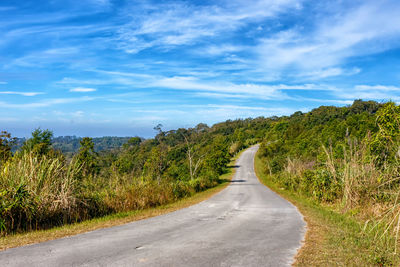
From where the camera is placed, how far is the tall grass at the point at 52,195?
837 centimetres

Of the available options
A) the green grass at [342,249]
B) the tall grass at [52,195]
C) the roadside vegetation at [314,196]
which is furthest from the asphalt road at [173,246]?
the tall grass at [52,195]

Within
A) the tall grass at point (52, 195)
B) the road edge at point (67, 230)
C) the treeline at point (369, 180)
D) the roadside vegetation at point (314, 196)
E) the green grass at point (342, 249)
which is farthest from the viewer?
the tall grass at point (52, 195)

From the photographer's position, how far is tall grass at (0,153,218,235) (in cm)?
837

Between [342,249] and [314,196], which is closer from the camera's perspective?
[342,249]

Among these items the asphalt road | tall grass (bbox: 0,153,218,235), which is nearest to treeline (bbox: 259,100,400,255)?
the asphalt road

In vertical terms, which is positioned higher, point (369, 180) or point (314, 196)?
point (369, 180)

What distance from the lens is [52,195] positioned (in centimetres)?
923

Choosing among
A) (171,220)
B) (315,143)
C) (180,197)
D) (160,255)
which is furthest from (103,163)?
(160,255)

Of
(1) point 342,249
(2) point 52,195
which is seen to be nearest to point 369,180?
(1) point 342,249

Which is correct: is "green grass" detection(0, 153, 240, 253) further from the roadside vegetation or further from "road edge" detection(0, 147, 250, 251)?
the roadside vegetation

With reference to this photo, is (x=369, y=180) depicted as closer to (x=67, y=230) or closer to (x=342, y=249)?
(x=342, y=249)

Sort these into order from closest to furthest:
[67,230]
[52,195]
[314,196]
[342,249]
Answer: [342,249]
[67,230]
[52,195]
[314,196]

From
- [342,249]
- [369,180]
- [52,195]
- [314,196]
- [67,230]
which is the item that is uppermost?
[369,180]

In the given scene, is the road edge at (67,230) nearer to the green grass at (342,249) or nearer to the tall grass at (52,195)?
the tall grass at (52,195)
